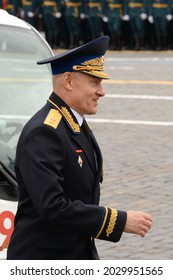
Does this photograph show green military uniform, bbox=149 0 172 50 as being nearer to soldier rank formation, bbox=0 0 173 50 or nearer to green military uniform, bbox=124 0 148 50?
soldier rank formation, bbox=0 0 173 50

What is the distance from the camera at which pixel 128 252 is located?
7.27 m

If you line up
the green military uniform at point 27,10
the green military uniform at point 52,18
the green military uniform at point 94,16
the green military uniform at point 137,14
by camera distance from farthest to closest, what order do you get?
the green military uniform at point 27,10, the green military uniform at point 52,18, the green military uniform at point 94,16, the green military uniform at point 137,14

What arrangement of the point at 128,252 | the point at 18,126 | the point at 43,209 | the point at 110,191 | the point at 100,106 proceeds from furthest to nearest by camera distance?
the point at 100,106, the point at 110,191, the point at 128,252, the point at 18,126, the point at 43,209

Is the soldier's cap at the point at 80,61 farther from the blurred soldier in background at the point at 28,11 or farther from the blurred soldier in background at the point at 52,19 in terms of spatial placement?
the blurred soldier in background at the point at 28,11

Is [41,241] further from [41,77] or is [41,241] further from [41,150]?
[41,77]

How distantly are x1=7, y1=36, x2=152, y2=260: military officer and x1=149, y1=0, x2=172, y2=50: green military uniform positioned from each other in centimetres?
2098

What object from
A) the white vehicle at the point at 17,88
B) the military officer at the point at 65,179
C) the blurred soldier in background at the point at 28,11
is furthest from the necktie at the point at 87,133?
the blurred soldier in background at the point at 28,11

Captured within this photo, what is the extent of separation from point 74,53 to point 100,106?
11.4m

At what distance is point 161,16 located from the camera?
82.0 feet

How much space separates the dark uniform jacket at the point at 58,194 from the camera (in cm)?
392

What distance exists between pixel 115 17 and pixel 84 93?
2154cm

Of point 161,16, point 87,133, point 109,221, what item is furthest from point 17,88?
point 161,16

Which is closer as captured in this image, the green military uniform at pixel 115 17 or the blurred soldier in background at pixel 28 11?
the green military uniform at pixel 115 17
